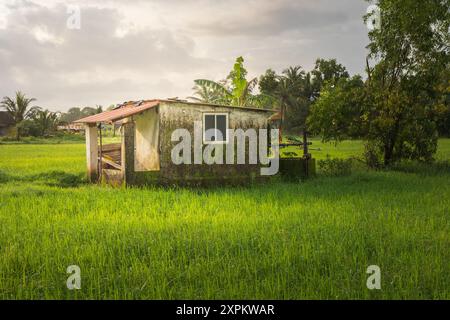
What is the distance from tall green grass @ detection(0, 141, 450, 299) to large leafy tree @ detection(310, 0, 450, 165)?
6.08m

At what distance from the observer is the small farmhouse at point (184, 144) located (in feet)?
41.1

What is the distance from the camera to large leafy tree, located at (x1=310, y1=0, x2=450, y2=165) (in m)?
16.0

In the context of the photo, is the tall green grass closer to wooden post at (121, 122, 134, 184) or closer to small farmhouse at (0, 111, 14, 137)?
wooden post at (121, 122, 134, 184)

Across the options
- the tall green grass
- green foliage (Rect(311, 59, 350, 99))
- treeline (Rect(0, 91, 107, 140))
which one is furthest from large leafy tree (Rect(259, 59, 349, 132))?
the tall green grass

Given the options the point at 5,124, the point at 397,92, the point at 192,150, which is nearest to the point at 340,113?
the point at 397,92

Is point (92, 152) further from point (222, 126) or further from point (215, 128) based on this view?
point (222, 126)

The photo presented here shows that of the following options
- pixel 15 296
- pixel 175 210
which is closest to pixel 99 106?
pixel 175 210

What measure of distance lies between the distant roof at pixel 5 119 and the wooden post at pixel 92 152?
39.7 m

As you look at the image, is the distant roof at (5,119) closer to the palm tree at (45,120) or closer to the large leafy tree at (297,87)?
the palm tree at (45,120)

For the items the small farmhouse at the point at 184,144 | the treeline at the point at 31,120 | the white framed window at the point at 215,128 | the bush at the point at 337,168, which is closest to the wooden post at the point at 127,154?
the small farmhouse at the point at 184,144

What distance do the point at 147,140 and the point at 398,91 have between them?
9.35 meters

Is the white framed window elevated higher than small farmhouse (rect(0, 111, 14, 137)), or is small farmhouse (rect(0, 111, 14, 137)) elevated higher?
small farmhouse (rect(0, 111, 14, 137))

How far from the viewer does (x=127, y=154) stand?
12.3 metres
